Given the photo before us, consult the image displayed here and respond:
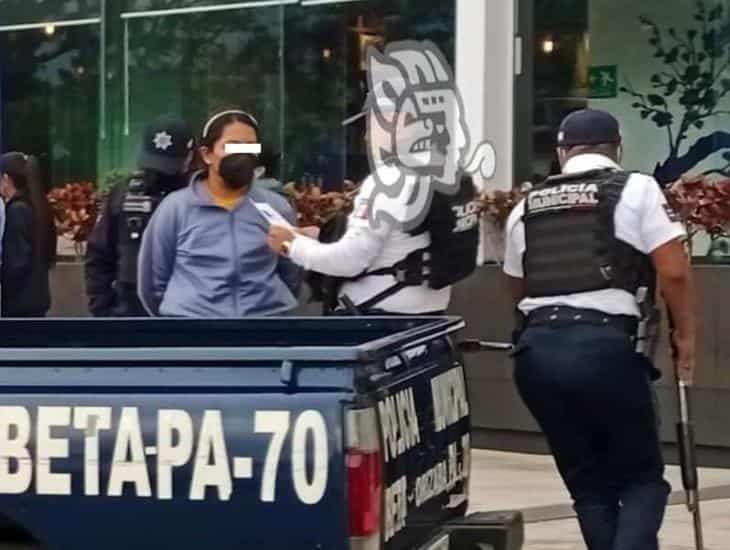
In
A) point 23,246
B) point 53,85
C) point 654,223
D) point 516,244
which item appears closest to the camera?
point 654,223

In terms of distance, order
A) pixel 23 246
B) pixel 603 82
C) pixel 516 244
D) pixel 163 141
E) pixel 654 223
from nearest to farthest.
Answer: pixel 654 223 < pixel 516 244 < pixel 163 141 < pixel 23 246 < pixel 603 82

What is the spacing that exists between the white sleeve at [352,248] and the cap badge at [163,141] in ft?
4.28

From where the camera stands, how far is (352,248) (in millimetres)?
7027

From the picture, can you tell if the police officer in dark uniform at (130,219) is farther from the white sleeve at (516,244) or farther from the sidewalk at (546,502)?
the sidewalk at (546,502)

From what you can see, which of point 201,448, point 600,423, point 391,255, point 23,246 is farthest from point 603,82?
point 201,448

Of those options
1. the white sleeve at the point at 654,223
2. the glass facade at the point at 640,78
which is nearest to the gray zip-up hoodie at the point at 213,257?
the white sleeve at the point at 654,223

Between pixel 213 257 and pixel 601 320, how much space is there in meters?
1.68

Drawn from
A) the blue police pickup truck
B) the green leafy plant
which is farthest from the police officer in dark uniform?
the green leafy plant

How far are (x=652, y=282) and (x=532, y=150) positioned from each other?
5606 mm

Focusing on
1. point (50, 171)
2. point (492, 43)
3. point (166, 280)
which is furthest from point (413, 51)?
point (166, 280)

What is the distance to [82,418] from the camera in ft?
15.7

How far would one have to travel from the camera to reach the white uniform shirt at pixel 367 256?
7008mm

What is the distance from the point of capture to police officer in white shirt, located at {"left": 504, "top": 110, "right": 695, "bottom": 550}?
6.37 meters

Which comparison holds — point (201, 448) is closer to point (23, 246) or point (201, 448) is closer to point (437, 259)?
point (437, 259)
